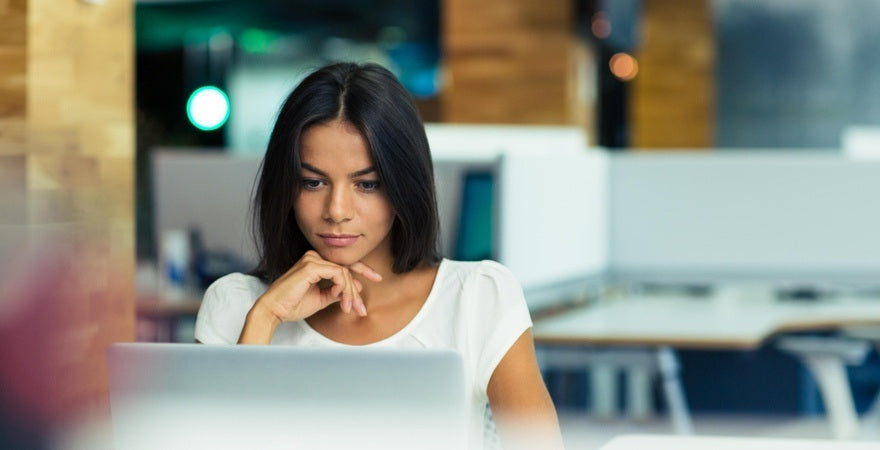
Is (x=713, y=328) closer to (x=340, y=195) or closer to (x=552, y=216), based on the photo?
(x=552, y=216)

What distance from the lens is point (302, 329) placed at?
1.52m

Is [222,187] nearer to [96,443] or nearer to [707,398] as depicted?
[707,398]

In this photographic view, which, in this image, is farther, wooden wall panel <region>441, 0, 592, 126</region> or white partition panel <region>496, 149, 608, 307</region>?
wooden wall panel <region>441, 0, 592, 126</region>

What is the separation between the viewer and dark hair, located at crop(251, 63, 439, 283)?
141 cm

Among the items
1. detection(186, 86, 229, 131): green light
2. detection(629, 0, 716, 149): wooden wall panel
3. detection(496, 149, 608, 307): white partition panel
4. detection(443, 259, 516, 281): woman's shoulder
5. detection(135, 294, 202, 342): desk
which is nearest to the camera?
detection(443, 259, 516, 281): woman's shoulder

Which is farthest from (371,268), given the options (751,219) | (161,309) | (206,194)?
(206,194)

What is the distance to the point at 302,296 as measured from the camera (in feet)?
4.71

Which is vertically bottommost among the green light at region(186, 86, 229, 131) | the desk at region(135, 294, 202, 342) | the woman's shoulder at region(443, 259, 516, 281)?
the desk at region(135, 294, 202, 342)

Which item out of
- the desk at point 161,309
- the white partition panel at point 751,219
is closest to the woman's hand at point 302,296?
the desk at point 161,309

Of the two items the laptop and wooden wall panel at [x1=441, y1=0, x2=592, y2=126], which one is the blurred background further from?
the laptop

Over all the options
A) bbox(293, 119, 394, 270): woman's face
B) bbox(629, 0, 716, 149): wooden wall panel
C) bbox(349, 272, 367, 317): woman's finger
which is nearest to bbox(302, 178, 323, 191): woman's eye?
Answer: bbox(293, 119, 394, 270): woman's face

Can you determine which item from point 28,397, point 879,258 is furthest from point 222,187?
point 28,397

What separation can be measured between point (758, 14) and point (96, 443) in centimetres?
720

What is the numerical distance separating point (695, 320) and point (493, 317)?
1.91 meters
